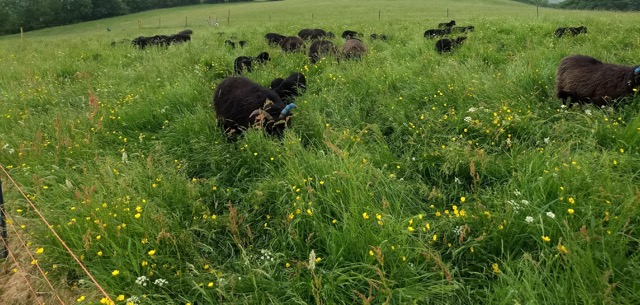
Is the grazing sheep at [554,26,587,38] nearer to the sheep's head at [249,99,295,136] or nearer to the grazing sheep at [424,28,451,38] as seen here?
the grazing sheep at [424,28,451,38]

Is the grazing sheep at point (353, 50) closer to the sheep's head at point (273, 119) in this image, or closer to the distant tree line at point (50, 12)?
the sheep's head at point (273, 119)

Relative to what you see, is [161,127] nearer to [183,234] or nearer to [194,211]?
[194,211]

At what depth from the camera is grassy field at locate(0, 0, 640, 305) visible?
2.39 meters

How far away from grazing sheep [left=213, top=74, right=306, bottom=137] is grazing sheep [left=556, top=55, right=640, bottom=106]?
3997 millimetres

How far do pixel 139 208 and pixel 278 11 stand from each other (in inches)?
1706

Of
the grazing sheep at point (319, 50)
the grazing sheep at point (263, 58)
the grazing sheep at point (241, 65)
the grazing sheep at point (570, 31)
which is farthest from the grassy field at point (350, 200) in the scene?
the grazing sheep at point (570, 31)

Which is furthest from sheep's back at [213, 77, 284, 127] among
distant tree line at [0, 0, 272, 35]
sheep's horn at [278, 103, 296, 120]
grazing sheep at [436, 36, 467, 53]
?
distant tree line at [0, 0, 272, 35]

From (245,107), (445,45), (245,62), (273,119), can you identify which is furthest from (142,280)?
(445,45)

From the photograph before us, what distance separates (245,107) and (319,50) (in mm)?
4211

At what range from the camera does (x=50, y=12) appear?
53.2 metres

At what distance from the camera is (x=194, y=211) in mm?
3332

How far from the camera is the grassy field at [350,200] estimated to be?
2387 millimetres

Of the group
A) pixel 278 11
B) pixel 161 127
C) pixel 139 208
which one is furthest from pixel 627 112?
pixel 278 11

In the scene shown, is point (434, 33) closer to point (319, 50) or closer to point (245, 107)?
point (319, 50)
